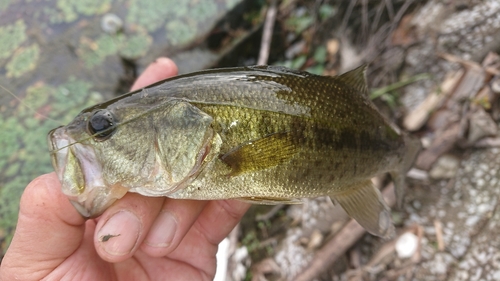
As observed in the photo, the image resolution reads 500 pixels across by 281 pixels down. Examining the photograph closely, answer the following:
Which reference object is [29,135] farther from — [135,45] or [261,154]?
[261,154]

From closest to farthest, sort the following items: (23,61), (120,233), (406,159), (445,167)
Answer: (120,233), (406,159), (445,167), (23,61)

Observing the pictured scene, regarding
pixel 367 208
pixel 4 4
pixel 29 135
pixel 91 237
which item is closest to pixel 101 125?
pixel 91 237

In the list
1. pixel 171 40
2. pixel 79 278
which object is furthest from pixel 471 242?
pixel 171 40

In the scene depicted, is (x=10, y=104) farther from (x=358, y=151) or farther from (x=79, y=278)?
(x=358, y=151)

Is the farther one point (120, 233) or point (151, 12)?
→ point (151, 12)

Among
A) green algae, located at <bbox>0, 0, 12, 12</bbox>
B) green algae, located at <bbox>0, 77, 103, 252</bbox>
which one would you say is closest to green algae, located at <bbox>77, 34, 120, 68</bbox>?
green algae, located at <bbox>0, 77, 103, 252</bbox>
